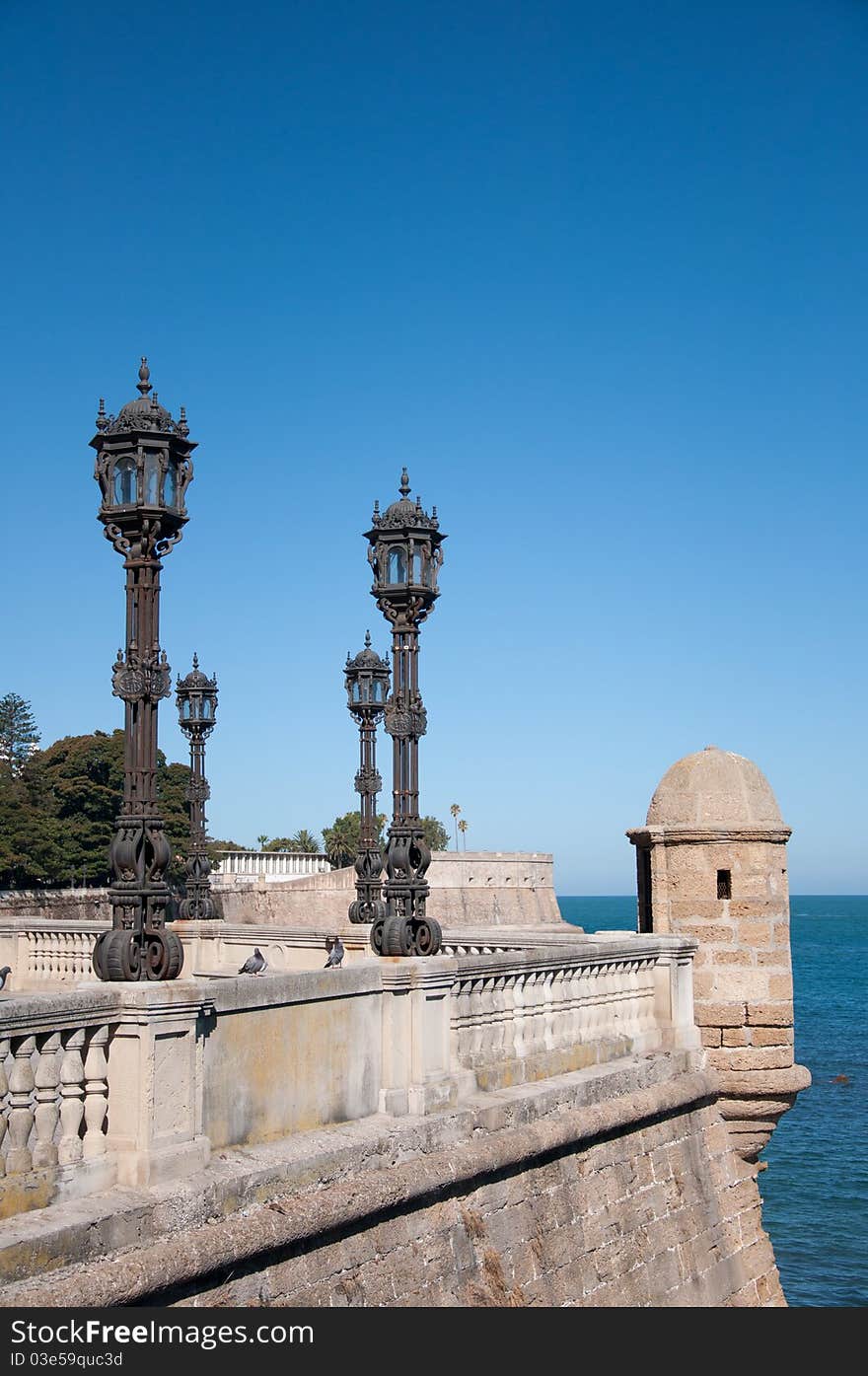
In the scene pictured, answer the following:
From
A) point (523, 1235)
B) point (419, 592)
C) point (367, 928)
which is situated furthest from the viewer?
point (367, 928)

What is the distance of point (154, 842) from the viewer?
24.1 feet

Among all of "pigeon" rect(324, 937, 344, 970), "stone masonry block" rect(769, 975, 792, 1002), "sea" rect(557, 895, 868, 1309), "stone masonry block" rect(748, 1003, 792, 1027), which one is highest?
"pigeon" rect(324, 937, 344, 970)

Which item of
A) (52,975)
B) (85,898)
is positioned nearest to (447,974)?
(52,975)

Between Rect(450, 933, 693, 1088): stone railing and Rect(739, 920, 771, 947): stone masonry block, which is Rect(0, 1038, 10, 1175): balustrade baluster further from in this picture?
Rect(739, 920, 771, 947): stone masonry block

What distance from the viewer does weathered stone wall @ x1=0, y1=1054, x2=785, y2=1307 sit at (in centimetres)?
616

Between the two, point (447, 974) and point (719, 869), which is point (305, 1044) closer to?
point (447, 974)

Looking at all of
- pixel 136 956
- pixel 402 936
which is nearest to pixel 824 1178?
pixel 402 936

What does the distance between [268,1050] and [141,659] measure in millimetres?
2413

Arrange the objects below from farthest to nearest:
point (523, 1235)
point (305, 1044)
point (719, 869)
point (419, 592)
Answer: point (719, 869) → point (419, 592) → point (523, 1235) → point (305, 1044)

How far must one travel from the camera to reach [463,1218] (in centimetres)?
841

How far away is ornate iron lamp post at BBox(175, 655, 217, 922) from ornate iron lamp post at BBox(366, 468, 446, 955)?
778 centimetres

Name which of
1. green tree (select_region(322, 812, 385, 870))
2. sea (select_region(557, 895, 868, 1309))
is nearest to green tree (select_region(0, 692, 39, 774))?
green tree (select_region(322, 812, 385, 870))

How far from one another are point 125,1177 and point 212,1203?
48 centimetres

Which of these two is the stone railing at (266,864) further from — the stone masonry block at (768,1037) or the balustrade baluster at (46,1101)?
the balustrade baluster at (46,1101)
